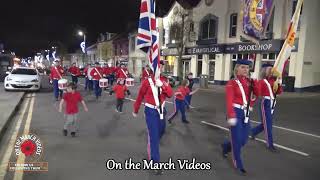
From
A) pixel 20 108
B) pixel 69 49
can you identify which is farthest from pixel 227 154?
pixel 69 49

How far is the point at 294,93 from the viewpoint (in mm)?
23688

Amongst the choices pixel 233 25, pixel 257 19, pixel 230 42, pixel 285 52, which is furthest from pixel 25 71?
pixel 233 25

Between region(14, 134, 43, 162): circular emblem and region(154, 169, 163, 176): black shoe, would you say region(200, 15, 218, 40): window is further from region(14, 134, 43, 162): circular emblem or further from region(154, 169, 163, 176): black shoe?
region(154, 169, 163, 176): black shoe

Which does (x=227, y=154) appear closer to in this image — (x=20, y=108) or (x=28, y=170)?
(x=28, y=170)

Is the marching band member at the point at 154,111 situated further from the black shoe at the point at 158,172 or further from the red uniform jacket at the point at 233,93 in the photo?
the red uniform jacket at the point at 233,93

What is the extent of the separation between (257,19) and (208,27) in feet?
74.0

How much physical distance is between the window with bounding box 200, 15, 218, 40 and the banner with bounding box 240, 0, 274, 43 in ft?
66.2

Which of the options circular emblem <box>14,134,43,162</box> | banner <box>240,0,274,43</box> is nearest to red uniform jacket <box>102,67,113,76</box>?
banner <box>240,0,274,43</box>

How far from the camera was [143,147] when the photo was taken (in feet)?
24.9

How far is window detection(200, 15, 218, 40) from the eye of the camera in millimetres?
33844

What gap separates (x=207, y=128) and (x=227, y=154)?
3.13m

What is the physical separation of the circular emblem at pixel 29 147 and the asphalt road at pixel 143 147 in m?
0.13

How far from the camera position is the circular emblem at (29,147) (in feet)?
22.0

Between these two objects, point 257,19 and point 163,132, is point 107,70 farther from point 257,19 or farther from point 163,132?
point 163,132
